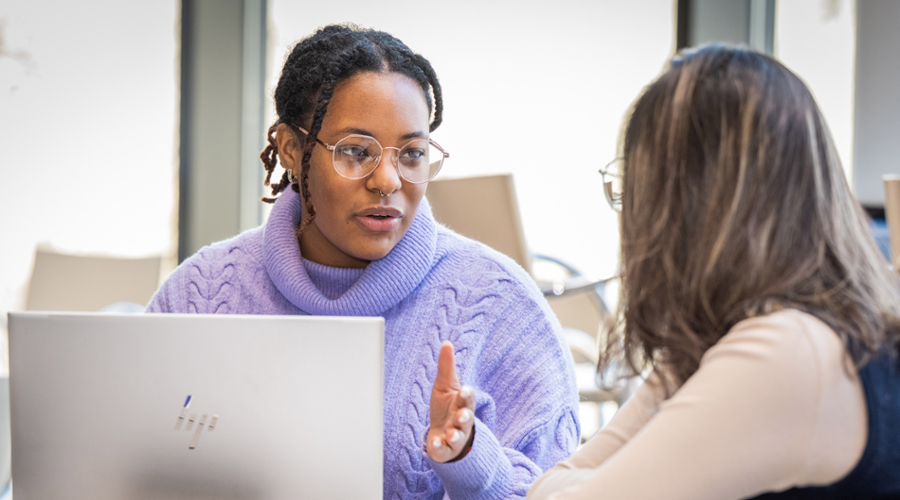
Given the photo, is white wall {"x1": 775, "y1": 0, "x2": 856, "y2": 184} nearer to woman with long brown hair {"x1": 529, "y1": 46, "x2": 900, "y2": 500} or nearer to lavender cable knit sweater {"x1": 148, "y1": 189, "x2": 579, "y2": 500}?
lavender cable knit sweater {"x1": 148, "y1": 189, "x2": 579, "y2": 500}

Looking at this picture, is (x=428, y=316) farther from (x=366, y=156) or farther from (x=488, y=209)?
(x=488, y=209)

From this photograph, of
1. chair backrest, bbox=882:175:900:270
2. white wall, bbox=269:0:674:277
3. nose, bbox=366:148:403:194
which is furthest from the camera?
white wall, bbox=269:0:674:277

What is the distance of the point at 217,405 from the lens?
835 mm

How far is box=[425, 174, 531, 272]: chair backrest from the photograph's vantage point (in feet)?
7.47

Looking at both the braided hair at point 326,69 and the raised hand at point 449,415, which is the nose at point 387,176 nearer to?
the braided hair at point 326,69

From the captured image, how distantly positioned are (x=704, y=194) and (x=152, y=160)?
2754mm

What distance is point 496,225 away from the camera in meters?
2.29

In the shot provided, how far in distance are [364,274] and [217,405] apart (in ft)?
1.68

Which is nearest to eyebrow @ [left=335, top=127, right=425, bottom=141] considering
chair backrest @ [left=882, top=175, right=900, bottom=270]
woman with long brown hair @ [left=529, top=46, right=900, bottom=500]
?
woman with long brown hair @ [left=529, top=46, right=900, bottom=500]

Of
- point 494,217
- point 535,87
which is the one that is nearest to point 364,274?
point 494,217

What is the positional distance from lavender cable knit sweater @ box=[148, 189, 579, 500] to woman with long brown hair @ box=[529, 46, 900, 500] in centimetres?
27

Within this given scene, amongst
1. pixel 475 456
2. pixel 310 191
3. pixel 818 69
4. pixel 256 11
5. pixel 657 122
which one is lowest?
pixel 475 456

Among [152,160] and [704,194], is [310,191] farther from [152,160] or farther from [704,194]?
[152,160]

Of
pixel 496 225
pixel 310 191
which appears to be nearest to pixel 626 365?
pixel 310 191
